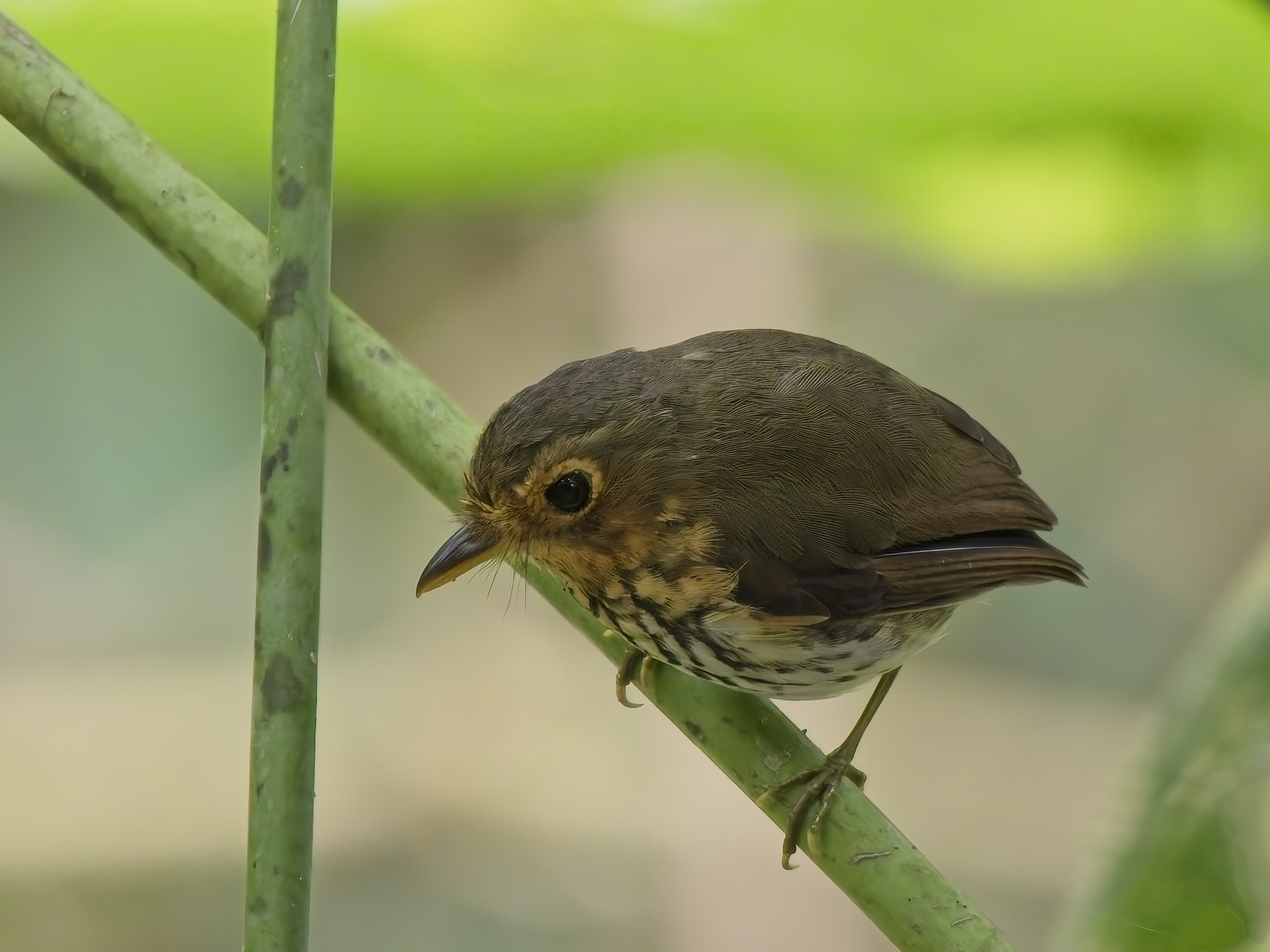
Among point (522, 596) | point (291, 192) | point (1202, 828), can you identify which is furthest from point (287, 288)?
point (522, 596)

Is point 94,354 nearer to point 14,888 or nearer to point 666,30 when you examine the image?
point 14,888

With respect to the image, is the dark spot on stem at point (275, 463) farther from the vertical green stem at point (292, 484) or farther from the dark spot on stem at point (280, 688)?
the dark spot on stem at point (280, 688)

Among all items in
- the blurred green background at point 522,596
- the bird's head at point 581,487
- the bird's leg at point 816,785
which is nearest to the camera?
the bird's leg at point 816,785

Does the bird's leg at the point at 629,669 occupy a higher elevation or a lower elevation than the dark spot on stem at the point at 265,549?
lower

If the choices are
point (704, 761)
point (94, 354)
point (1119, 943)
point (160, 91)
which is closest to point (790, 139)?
point (160, 91)

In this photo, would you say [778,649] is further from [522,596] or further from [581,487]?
[522,596]

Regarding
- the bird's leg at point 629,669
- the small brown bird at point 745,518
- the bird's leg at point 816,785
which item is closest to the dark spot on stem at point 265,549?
the small brown bird at point 745,518
